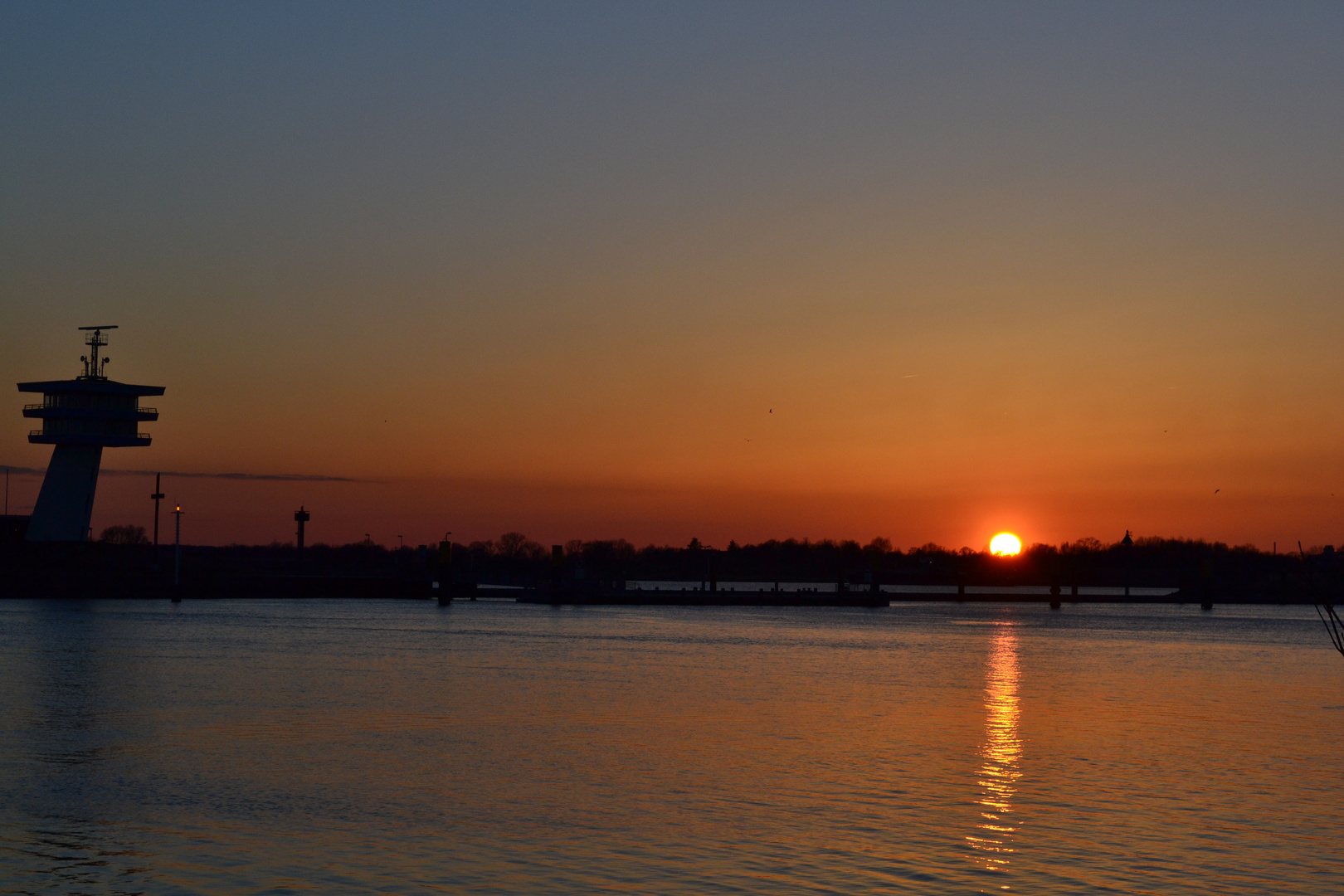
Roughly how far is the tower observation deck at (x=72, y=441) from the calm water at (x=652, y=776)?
200 feet

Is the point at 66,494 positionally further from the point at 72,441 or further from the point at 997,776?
the point at 997,776

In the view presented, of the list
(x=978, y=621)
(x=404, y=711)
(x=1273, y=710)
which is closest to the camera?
(x=404, y=711)

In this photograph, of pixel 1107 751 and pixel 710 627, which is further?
pixel 710 627

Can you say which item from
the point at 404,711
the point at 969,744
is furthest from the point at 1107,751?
the point at 404,711

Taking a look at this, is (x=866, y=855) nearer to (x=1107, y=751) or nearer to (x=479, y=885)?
(x=479, y=885)

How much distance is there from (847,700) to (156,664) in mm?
26260

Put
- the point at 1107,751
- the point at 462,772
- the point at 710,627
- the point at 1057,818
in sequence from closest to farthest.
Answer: the point at 1057,818, the point at 462,772, the point at 1107,751, the point at 710,627

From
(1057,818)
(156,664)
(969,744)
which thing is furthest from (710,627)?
(1057,818)

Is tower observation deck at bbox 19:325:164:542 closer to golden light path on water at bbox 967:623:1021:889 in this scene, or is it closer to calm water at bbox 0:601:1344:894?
calm water at bbox 0:601:1344:894

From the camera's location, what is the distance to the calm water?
1775cm

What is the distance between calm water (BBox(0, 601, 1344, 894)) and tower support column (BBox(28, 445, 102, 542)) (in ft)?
200

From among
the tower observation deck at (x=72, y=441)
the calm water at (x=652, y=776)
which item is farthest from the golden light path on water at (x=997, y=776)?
the tower observation deck at (x=72, y=441)

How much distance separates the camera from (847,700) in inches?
1645

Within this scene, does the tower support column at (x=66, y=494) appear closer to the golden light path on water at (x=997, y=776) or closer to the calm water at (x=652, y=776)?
the calm water at (x=652, y=776)
